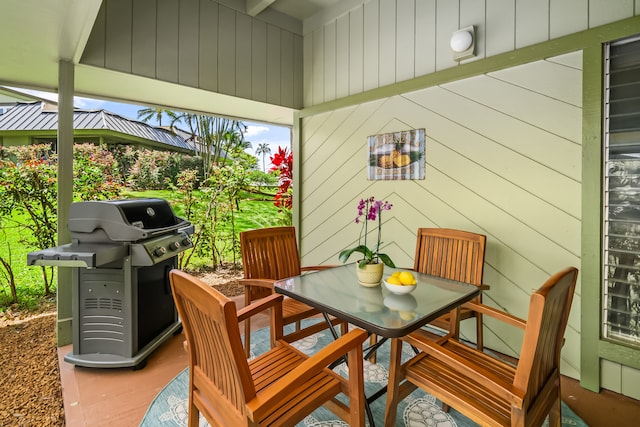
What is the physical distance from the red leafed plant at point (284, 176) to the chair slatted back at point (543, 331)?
3.51 meters

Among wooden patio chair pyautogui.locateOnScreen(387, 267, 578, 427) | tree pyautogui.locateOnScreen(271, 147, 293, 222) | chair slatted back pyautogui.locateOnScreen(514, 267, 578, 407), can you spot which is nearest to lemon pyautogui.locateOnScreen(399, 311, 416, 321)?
wooden patio chair pyautogui.locateOnScreen(387, 267, 578, 427)

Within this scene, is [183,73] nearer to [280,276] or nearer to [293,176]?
[293,176]

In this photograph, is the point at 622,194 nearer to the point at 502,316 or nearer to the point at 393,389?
the point at 502,316

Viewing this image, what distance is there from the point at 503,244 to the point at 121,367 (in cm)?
294

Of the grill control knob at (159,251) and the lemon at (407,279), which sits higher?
the grill control knob at (159,251)

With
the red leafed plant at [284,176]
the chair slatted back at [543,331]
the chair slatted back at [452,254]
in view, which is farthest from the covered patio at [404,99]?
the chair slatted back at [543,331]

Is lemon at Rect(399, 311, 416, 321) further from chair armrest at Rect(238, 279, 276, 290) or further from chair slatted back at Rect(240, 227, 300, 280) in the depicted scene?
chair slatted back at Rect(240, 227, 300, 280)

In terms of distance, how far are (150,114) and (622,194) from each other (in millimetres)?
4689

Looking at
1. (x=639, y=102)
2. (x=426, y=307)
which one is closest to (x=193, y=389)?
(x=426, y=307)

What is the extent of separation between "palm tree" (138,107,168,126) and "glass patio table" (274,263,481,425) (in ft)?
10.9

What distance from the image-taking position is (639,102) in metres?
1.99

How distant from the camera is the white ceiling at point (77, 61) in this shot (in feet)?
5.96

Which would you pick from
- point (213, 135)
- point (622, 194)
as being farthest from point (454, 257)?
point (213, 135)

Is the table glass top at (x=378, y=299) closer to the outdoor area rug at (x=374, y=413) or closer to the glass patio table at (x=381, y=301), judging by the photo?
the glass patio table at (x=381, y=301)
